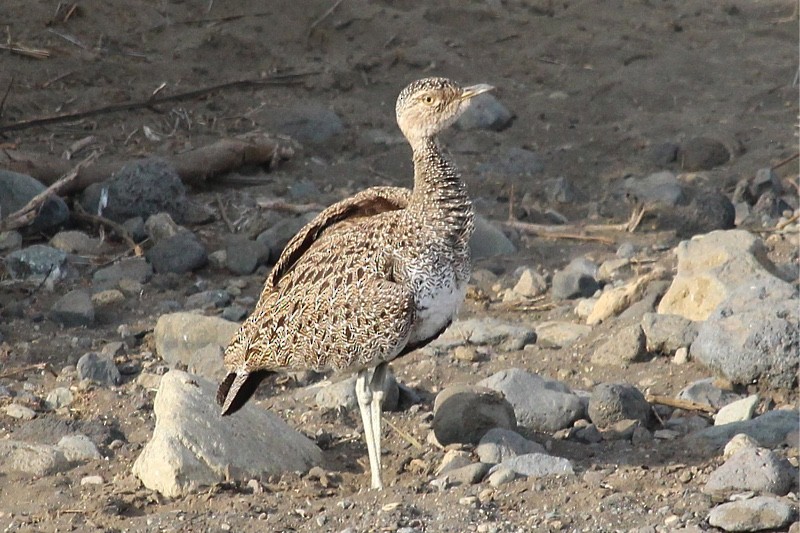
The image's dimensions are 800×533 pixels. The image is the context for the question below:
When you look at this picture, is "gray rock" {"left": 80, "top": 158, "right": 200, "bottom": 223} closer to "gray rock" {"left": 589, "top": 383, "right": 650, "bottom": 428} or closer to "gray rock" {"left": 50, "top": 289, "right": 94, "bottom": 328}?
"gray rock" {"left": 50, "top": 289, "right": 94, "bottom": 328}

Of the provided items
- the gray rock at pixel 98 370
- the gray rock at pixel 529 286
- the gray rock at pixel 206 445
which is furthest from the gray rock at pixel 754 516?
the gray rock at pixel 529 286

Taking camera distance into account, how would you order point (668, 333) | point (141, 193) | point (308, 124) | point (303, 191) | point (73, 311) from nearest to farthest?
point (668, 333)
point (73, 311)
point (141, 193)
point (303, 191)
point (308, 124)

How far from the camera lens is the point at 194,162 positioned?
9930mm

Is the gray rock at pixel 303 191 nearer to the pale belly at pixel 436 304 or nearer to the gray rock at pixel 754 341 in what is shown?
the gray rock at pixel 754 341

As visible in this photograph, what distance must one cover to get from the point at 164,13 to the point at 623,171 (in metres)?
4.58

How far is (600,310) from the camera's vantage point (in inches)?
299

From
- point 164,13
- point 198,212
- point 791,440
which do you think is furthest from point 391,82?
point 791,440

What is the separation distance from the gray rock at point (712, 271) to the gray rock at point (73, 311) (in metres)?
3.31

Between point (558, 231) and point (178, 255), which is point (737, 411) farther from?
point (178, 255)

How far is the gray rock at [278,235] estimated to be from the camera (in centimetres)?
884

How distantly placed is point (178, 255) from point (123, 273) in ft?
1.26

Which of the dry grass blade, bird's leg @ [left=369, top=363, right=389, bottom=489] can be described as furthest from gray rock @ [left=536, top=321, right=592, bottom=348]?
the dry grass blade

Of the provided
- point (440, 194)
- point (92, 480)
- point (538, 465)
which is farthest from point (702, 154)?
point (92, 480)

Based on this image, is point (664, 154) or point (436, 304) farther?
point (664, 154)
